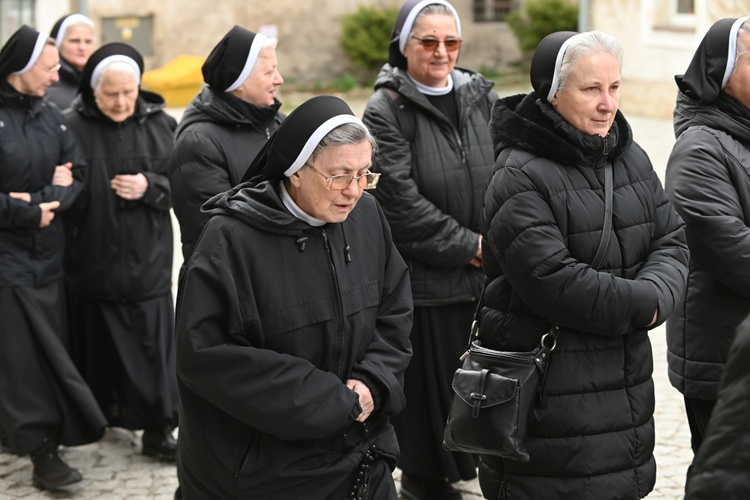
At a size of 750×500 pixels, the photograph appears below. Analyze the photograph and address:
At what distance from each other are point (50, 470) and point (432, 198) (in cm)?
222

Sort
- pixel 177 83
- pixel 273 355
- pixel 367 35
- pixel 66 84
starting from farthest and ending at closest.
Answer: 1. pixel 367 35
2. pixel 177 83
3. pixel 66 84
4. pixel 273 355

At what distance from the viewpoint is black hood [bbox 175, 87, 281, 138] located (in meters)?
5.64

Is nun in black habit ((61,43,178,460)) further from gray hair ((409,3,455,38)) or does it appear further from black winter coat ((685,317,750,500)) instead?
black winter coat ((685,317,750,500))

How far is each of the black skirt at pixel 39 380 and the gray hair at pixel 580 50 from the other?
119 inches

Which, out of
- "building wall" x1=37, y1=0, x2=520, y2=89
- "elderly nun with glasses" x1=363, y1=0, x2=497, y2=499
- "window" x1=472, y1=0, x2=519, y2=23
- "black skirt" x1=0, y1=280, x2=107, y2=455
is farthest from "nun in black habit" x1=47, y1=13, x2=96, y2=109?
"window" x1=472, y1=0, x2=519, y2=23

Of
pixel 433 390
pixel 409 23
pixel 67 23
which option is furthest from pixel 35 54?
pixel 433 390

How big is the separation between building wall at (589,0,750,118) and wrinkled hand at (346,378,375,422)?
14162mm

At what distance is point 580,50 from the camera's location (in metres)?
4.27

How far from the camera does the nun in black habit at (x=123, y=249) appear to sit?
6.57 meters

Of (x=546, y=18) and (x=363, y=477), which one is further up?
(x=363, y=477)

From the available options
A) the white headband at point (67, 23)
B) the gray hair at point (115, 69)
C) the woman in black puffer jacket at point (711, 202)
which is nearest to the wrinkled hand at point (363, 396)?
the woman in black puffer jacket at point (711, 202)

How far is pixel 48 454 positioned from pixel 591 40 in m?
3.40

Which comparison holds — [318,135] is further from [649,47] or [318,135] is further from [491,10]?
[491,10]

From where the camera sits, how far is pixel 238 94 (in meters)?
5.70
